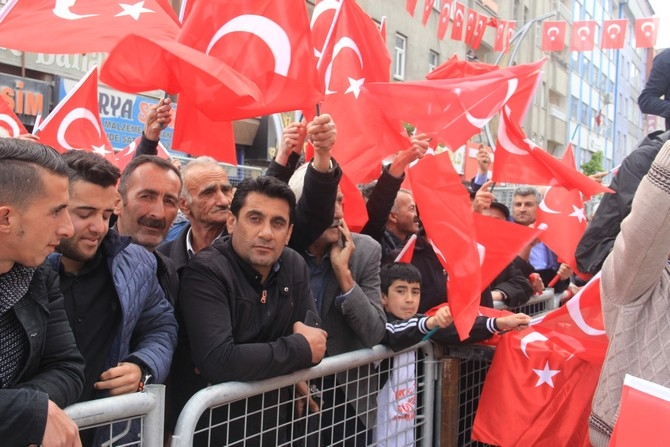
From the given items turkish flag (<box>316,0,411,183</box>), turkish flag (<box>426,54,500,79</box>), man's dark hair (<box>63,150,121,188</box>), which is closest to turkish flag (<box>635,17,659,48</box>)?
turkish flag (<box>426,54,500,79</box>)

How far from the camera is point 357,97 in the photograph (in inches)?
161

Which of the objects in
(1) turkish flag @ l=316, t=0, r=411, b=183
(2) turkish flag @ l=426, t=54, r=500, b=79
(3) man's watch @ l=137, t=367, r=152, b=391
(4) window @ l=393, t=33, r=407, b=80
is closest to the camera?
(3) man's watch @ l=137, t=367, r=152, b=391

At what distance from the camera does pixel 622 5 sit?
48094mm

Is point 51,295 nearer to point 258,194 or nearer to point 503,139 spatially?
point 258,194

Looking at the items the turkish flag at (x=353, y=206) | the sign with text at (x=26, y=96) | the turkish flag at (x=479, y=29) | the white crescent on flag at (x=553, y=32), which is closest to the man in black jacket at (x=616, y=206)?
the turkish flag at (x=353, y=206)

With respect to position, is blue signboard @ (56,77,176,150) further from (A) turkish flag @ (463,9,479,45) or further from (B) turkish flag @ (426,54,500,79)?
(B) turkish flag @ (426,54,500,79)

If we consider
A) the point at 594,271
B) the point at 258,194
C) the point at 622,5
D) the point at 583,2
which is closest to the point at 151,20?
the point at 258,194

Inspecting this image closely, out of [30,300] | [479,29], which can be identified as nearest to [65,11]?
[30,300]

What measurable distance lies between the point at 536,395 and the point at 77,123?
12.1 feet

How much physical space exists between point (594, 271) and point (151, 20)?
8.87 feet

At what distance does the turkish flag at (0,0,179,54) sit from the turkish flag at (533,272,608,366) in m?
2.53

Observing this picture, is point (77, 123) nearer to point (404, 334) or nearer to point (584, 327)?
point (404, 334)

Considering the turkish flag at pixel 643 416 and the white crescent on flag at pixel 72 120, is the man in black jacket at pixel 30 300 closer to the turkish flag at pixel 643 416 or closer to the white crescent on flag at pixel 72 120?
the turkish flag at pixel 643 416

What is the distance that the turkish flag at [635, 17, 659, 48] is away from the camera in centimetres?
1413
